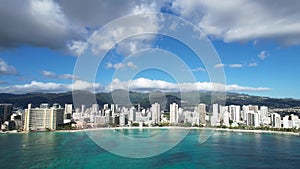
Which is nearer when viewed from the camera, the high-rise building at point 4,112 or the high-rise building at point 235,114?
the high-rise building at point 4,112

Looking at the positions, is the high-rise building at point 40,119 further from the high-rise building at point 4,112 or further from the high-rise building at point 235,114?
the high-rise building at point 235,114

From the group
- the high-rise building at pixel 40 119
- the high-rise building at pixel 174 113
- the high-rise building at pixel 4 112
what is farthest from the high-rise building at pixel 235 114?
the high-rise building at pixel 4 112

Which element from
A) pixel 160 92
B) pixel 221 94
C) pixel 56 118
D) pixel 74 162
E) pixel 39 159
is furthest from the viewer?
pixel 56 118

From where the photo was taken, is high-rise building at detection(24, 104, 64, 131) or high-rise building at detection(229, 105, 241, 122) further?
high-rise building at detection(229, 105, 241, 122)

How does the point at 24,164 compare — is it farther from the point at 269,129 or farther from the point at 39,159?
the point at 269,129

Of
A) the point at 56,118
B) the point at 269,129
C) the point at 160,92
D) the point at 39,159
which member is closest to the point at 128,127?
the point at 56,118

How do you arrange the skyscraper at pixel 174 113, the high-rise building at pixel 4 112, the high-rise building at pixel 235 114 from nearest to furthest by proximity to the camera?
the skyscraper at pixel 174 113
the high-rise building at pixel 4 112
the high-rise building at pixel 235 114

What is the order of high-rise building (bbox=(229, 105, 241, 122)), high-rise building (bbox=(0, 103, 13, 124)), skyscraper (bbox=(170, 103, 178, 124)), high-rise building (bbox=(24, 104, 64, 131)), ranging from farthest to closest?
high-rise building (bbox=(229, 105, 241, 122)) → high-rise building (bbox=(0, 103, 13, 124)) → high-rise building (bbox=(24, 104, 64, 131)) → skyscraper (bbox=(170, 103, 178, 124))

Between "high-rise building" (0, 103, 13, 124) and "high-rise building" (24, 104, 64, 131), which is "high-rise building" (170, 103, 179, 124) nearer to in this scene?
"high-rise building" (24, 104, 64, 131)

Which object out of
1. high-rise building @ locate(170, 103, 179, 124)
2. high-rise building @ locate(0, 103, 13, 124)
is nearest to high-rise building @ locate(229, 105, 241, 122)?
high-rise building @ locate(170, 103, 179, 124)
